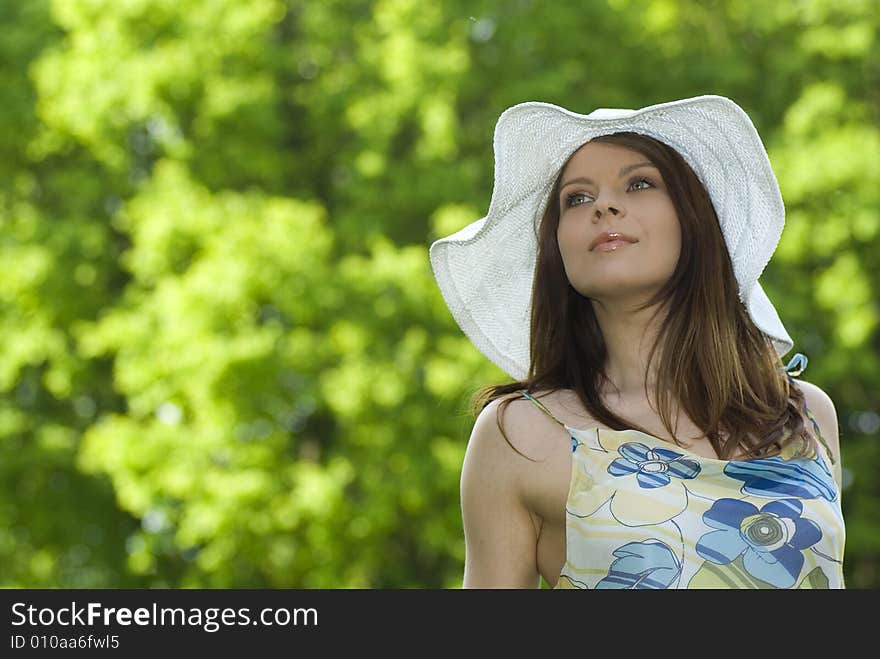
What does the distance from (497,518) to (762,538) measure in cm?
37

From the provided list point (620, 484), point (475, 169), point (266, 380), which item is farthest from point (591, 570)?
point (475, 169)

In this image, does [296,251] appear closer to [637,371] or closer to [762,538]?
[637,371]

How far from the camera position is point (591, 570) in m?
1.81

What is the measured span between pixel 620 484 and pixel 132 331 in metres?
7.79

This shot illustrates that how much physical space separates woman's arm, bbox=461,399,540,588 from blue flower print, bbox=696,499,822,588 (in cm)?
26

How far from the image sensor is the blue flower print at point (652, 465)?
1.86 metres

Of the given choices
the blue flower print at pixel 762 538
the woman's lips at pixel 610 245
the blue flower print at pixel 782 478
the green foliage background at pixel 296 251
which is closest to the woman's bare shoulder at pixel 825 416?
the blue flower print at pixel 782 478

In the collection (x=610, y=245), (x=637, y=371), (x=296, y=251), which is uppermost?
(x=296, y=251)

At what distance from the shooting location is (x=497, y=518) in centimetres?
192

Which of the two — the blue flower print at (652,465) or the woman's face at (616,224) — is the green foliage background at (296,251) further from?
the blue flower print at (652,465)

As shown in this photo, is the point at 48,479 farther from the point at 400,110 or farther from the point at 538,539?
the point at 538,539

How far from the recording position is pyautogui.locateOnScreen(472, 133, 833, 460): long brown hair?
1.99 m

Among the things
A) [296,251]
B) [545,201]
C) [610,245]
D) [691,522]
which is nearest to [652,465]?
[691,522]
